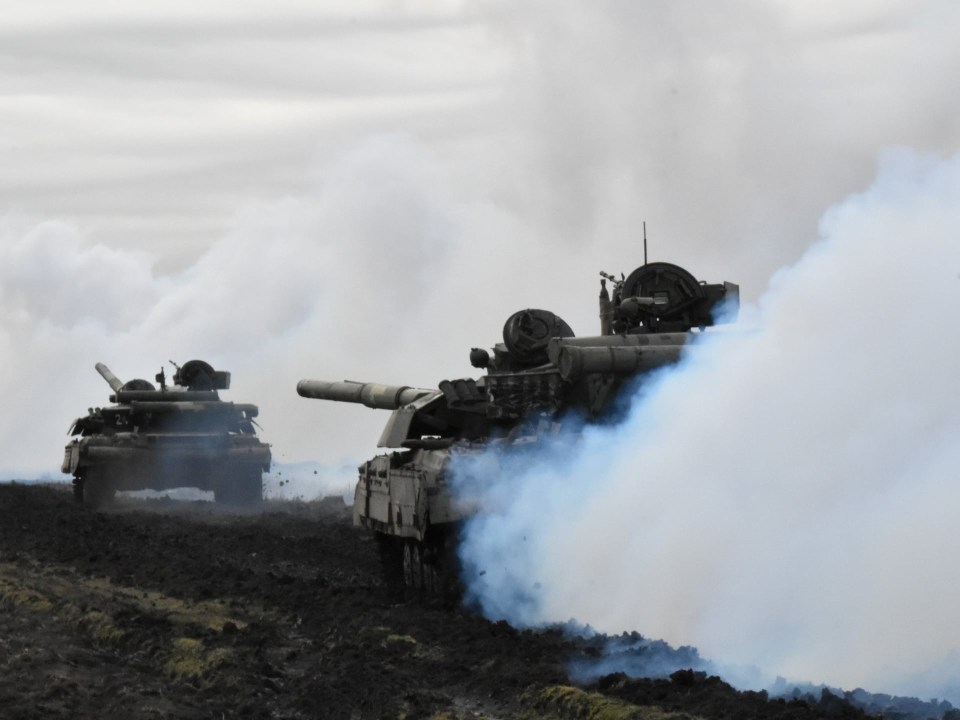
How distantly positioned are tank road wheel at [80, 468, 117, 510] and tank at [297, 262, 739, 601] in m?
18.5

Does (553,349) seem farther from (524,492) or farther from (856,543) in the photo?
(856,543)

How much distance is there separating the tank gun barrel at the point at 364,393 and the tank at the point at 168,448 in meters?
12.2

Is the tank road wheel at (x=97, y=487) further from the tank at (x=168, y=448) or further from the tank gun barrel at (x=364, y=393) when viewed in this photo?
the tank gun barrel at (x=364, y=393)

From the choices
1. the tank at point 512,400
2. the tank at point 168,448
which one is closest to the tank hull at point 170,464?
the tank at point 168,448

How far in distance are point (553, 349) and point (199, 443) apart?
897 inches

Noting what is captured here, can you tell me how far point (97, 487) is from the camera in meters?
44.9

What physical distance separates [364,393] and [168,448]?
15417 millimetres

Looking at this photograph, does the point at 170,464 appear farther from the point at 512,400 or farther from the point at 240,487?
the point at 512,400

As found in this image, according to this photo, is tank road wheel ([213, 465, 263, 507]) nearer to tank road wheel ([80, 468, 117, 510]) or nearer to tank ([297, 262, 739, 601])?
tank road wheel ([80, 468, 117, 510])

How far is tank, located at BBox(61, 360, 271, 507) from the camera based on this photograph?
44375 mm

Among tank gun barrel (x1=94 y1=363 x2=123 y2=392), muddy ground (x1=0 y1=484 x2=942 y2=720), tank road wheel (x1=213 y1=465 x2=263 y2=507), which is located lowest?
muddy ground (x1=0 y1=484 x2=942 y2=720)

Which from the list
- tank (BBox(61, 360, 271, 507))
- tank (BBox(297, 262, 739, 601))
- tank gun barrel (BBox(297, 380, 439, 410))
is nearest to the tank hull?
tank (BBox(61, 360, 271, 507))

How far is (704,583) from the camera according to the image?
709 inches

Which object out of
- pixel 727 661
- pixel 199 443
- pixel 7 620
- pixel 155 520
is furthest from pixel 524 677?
pixel 199 443
